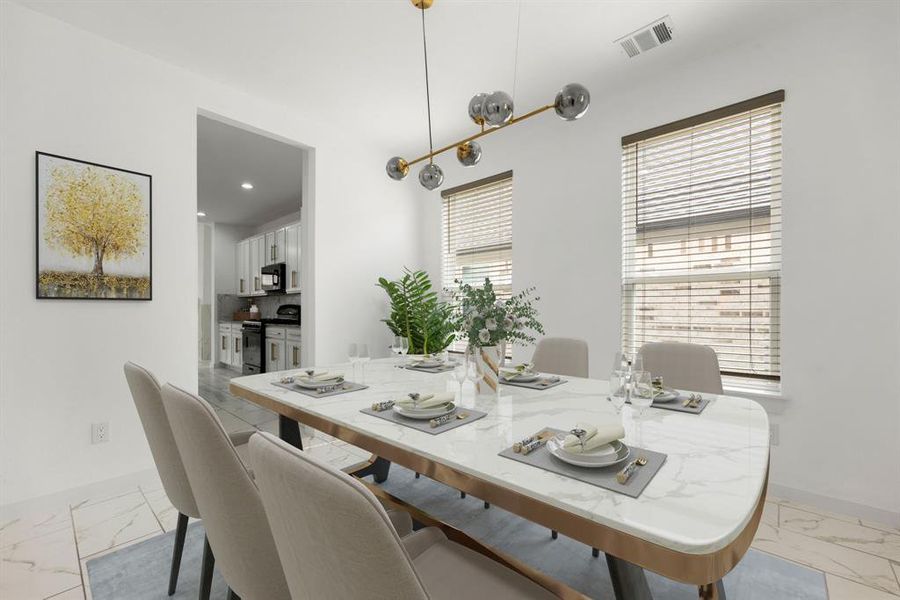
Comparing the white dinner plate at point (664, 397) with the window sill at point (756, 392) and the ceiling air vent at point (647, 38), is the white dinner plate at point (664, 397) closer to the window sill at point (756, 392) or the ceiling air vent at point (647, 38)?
the window sill at point (756, 392)

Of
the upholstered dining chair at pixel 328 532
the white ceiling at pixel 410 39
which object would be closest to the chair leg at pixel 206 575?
the upholstered dining chair at pixel 328 532

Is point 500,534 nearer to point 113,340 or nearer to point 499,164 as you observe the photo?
point 113,340

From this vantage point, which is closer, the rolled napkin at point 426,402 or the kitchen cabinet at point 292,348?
the rolled napkin at point 426,402

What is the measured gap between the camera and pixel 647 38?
2.49 metres

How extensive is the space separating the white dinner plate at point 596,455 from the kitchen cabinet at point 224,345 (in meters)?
7.20

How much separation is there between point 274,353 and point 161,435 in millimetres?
4547

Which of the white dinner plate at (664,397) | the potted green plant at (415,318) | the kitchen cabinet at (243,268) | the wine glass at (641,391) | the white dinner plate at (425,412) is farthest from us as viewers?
the kitchen cabinet at (243,268)

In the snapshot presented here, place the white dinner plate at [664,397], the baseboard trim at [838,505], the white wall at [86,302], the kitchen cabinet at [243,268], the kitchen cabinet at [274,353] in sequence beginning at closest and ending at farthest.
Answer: the white dinner plate at [664,397] < the baseboard trim at [838,505] < the white wall at [86,302] < the kitchen cabinet at [274,353] < the kitchen cabinet at [243,268]

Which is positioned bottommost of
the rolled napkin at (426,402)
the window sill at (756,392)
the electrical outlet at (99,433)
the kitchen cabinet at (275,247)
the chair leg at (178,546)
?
the chair leg at (178,546)

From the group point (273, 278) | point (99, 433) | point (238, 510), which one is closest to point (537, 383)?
point (238, 510)

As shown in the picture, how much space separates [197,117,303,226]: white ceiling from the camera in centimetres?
400

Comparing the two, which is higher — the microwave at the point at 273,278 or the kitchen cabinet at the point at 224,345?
the microwave at the point at 273,278

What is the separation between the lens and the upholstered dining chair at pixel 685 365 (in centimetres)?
190

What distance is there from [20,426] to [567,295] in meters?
3.53
